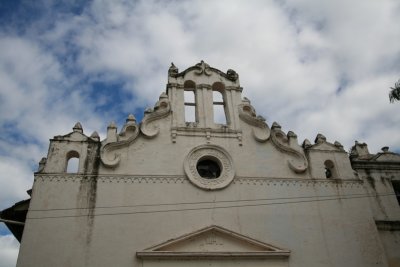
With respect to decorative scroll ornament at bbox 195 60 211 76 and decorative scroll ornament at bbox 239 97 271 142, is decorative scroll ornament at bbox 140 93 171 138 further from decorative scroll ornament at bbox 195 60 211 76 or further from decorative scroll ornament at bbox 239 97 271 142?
decorative scroll ornament at bbox 239 97 271 142

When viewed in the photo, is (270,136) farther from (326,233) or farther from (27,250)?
(27,250)

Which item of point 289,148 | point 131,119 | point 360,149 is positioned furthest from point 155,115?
point 360,149

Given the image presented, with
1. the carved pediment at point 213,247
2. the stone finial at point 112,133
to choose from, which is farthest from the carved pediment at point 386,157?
the stone finial at point 112,133

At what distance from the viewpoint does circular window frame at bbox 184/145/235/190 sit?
47.5 feet

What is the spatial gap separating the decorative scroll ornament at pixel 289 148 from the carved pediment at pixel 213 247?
3.75 m

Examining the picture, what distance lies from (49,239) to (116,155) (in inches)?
153

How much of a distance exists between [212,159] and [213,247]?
3781 millimetres

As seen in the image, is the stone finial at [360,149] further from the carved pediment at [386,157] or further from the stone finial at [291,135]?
the stone finial at [291,135]

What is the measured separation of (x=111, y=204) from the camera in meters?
13.5

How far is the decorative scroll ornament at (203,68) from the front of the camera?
704 inches

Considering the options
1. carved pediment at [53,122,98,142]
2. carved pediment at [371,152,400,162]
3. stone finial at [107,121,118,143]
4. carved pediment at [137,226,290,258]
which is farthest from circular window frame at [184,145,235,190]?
carved pediment at [371,152,400,162]

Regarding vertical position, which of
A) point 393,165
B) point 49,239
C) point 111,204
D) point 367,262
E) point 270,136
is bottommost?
point 367,262

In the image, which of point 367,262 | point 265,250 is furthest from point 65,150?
point 367,262

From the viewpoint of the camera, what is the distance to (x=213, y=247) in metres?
13.1
